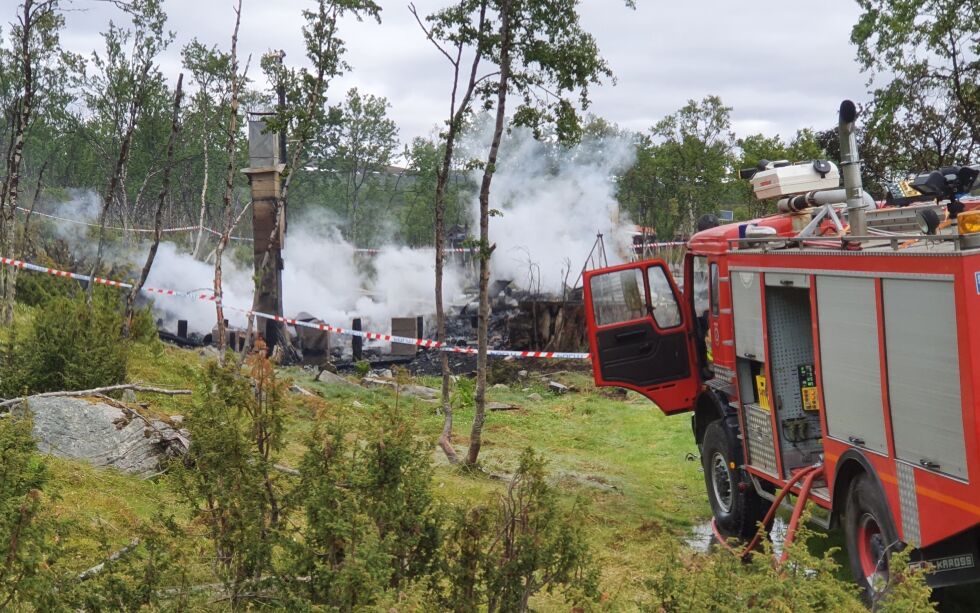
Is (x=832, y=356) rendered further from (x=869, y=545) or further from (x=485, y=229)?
(x=485, y=229)

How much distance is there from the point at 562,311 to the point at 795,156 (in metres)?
8.68

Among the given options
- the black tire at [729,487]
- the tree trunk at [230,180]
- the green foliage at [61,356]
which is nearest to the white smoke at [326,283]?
the tree trunk at [230,180]

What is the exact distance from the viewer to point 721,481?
873 centimetres

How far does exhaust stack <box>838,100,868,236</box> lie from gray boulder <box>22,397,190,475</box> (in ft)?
18.7

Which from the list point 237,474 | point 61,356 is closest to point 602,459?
point 61,356

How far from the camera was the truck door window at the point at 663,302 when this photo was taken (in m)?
9.31

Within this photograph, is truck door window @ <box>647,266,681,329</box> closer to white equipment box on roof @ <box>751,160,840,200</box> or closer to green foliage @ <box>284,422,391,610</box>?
white equipment box on roof @ <box>751,160,840,200</box>

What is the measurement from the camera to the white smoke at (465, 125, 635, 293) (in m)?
34.0

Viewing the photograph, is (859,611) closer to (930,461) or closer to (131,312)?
(930,461)

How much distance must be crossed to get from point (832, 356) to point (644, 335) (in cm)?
306

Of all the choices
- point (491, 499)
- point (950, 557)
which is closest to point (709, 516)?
point (950, 557)

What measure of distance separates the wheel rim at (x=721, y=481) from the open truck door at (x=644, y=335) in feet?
2.34

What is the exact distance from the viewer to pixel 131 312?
557 inches

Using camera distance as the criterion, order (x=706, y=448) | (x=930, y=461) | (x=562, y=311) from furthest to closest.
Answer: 1. (x=562, y=311)
2. (x=706, y=448)
3. (x=930, y=461)
